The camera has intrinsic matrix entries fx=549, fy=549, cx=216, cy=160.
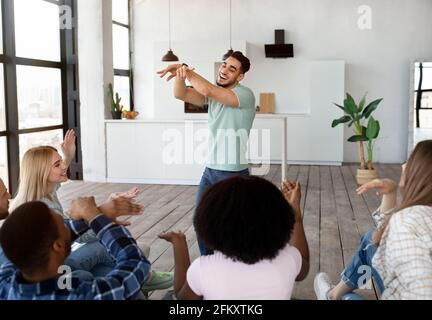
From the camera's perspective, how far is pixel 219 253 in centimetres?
150

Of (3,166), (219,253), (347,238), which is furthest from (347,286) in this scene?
(3,166)

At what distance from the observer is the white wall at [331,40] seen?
872 centimetres

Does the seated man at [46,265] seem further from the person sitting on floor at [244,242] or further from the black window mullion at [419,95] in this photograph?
the black window mullion at [419,95]

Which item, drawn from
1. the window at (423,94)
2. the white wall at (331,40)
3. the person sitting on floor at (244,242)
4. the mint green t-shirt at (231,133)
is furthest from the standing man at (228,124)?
the window at (423,94)

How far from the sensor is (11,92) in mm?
5801

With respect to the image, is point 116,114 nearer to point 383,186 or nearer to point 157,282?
point 157,282

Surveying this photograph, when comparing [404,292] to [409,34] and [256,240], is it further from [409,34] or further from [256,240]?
[409,34]

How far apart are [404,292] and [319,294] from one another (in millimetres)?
1033

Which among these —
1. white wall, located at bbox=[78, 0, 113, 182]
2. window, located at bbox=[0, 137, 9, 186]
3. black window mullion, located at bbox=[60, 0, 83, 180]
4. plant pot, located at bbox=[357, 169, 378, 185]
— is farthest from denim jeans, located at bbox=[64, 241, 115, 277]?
plant pot, located at bbox=[357, 169, 378, 185]

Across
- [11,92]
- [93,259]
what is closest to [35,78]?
[11,92]

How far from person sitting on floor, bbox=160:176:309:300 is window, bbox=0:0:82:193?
4.79m

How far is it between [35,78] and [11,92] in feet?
2.07

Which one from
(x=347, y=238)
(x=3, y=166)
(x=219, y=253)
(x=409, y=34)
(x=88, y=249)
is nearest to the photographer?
(x=219, y=253)

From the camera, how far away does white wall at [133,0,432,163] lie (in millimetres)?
8719
